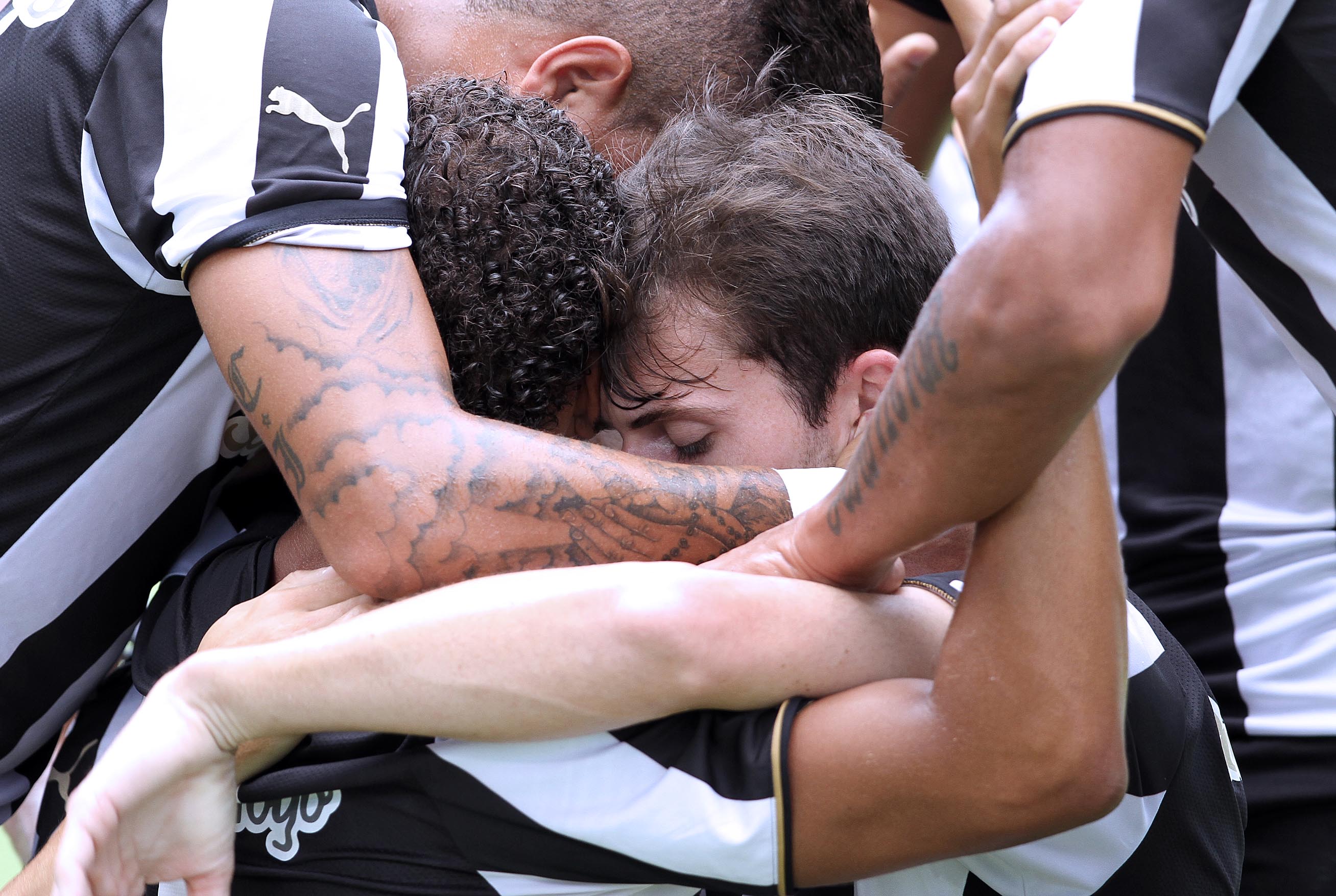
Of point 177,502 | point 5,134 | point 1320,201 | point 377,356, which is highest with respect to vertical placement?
point 1320,201

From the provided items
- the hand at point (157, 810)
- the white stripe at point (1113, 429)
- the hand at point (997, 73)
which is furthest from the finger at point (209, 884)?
the white stripe at point (1113, 429)

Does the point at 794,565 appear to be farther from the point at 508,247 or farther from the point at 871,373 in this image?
the point at 508,247

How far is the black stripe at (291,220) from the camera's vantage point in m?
1.48

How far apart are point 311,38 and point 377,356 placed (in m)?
0.49

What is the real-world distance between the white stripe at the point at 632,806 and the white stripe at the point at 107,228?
0.87 metres

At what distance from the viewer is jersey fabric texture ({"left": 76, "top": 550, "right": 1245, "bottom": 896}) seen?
1281 mm

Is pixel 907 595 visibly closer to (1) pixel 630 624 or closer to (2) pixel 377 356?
(1) pixel 630 624

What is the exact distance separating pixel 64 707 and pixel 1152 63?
193cm

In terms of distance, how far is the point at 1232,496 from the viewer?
2.35 m

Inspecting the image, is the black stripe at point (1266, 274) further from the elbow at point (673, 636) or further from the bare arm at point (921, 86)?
the bare arm at point (921, 86)

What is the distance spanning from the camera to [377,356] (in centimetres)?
148

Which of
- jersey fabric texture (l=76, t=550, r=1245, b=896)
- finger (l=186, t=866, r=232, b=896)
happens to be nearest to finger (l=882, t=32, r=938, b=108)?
jersey fabric texture (l=76, t=550, r=1245, b=896)

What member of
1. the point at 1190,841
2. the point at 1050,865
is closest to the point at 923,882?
the point at 1050,865

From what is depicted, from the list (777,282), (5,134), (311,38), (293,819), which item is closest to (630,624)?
(293,819)
